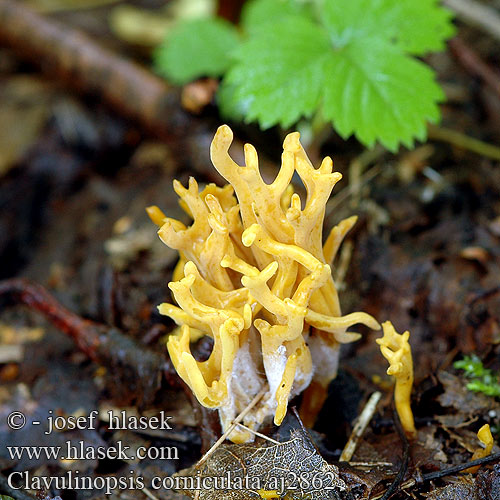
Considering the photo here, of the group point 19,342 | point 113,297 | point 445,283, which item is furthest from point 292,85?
point 19,342

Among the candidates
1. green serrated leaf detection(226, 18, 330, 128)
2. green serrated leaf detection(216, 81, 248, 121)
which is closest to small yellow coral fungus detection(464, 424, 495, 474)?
green serrated leaf detection(226, 18, 330, 128)

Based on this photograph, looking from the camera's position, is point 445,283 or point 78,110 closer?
point 445,283

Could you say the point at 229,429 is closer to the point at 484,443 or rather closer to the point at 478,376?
the point at 484,443

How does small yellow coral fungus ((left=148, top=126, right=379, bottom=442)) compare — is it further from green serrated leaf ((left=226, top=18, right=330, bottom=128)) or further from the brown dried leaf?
green serrated leaf ((left=226, top=18, right=330, bottom=128))

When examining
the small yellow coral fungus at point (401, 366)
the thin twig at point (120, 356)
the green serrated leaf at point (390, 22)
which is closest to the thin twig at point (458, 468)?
the small yellow coral fungus at point (401, 366)

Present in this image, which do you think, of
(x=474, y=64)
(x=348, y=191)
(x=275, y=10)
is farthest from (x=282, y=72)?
(x=474, y=64)

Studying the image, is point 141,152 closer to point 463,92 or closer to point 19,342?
point 19,342

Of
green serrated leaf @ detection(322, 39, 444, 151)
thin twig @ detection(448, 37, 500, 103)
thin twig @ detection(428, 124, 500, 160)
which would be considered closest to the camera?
green serrated leaf @ detection(322, 39, 444, 151)
